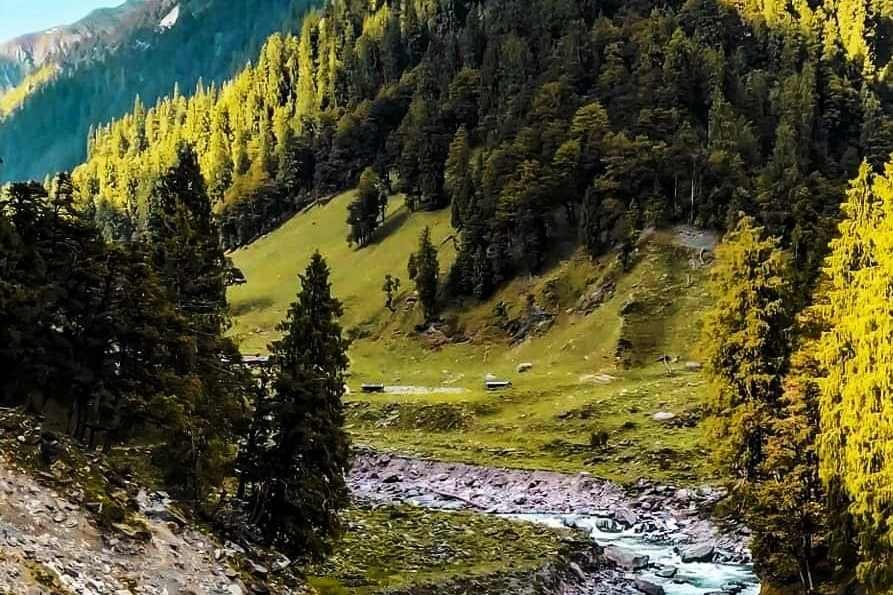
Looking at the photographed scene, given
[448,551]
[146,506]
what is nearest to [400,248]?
[448,551]

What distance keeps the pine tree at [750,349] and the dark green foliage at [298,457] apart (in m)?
15.2

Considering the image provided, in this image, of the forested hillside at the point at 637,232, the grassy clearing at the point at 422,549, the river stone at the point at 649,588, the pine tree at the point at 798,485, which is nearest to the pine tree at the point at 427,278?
the forested hillside at the point at 637,232

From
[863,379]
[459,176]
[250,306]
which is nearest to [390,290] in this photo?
[459,176]

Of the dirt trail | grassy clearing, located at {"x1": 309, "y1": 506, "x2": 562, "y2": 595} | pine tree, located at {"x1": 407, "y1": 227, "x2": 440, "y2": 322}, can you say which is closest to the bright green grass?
pine tree, located at {"x1": 407, "y1": 227, "x2": 440, "y2": 322}

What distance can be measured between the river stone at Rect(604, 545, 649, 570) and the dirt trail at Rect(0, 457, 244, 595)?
23.9m

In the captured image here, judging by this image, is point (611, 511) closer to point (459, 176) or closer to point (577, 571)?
point (577, 571)

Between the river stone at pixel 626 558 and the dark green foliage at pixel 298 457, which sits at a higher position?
the dark green foliage at pixel 298 457

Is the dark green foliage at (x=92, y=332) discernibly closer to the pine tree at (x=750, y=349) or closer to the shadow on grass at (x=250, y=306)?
the pine tree at (x=750, y=349)

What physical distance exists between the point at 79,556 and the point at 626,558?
30.2 metres

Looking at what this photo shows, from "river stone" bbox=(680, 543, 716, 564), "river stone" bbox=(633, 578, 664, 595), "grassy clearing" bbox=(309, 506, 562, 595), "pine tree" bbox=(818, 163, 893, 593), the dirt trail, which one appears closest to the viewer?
the dirt trail

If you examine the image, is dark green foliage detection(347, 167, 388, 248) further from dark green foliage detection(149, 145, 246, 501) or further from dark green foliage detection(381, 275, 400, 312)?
dark green foliage detection(149, 145, 246, 501)

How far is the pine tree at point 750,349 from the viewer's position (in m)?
32.4

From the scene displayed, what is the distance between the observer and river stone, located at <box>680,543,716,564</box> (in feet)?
147

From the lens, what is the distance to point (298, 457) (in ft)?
108
